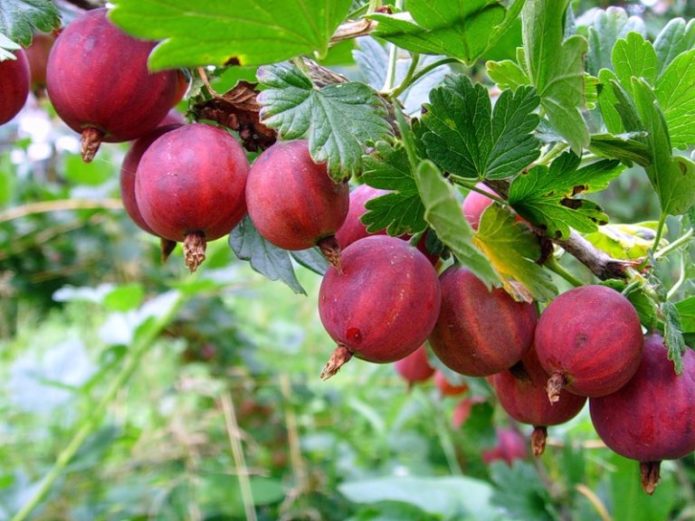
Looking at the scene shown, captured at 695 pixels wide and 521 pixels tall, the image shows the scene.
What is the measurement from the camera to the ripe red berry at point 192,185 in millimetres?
505

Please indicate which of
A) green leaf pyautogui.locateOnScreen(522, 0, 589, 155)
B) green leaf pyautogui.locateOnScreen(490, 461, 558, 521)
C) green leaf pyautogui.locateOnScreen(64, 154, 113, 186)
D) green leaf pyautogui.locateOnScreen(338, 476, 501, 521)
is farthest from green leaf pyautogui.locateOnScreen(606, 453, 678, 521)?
green leaf pyautogui.locateOnScreen(64, 154, 113, 186)

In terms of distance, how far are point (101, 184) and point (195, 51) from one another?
4.68ft

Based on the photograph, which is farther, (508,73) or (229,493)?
(229,493)

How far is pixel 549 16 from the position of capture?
500 mm

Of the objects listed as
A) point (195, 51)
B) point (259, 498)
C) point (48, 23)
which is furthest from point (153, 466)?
point (195, 51)

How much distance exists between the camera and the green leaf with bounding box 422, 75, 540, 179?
1.77ft

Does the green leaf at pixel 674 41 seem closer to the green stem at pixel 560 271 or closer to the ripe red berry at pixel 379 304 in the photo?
the green stem at pixel 560 271

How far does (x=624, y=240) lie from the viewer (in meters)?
0.68

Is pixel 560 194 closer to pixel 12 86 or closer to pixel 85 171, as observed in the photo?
pixel 12 86

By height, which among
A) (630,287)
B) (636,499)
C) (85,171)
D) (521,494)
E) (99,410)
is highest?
(630,287)

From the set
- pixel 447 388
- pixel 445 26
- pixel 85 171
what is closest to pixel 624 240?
pixel 445 26

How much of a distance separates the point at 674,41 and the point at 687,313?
261mm

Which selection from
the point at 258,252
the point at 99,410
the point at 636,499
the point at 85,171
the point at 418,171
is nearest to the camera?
the point at 418,171

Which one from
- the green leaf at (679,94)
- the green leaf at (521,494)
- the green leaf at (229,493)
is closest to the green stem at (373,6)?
the green leaf at (679,94)
